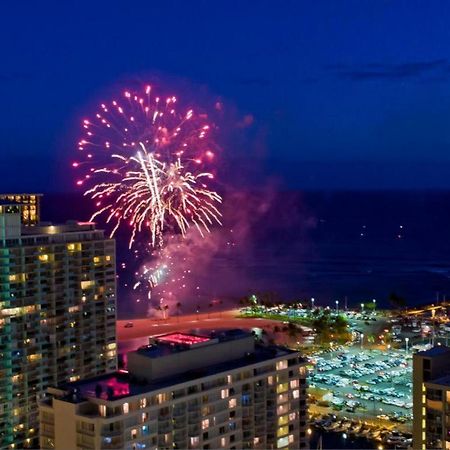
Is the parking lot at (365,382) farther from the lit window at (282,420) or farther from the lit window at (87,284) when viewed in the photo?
the lit window at (282,420)

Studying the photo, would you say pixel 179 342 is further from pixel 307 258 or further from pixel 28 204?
pixel 307 258

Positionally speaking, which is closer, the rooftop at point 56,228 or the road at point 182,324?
the rooftop at point 56,228

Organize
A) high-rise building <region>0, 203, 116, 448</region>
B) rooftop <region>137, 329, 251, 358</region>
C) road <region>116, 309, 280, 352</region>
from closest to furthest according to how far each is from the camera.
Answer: rooftop <region>137, 329, 251, 358</region>, high-rise building <region>0, 203, 116, 448</region>, road <region>116, 309, 280, 352</region>

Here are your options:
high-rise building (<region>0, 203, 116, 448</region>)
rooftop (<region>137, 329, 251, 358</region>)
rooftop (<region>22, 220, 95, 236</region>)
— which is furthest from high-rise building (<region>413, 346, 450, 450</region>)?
rooftop (<region>22, 220, 95, 236</region>)

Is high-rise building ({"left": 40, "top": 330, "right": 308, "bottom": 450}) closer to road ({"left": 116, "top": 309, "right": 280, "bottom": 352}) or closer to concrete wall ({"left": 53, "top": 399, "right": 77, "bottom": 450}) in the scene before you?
concrete wall ({"left": 53, "top": 399, "right": 77, "bottom": 450})

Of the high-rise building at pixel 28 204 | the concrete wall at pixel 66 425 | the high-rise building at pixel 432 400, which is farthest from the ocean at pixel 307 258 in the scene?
the concrete wall at pixel 66 425

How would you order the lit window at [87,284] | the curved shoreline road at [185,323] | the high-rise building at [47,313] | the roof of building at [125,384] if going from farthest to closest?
1. the curved shoreline road at [185,323]
2. the lit window at [87,284]
3. the high-rise building at [47,313]
4. the roof of building at [125,384]
